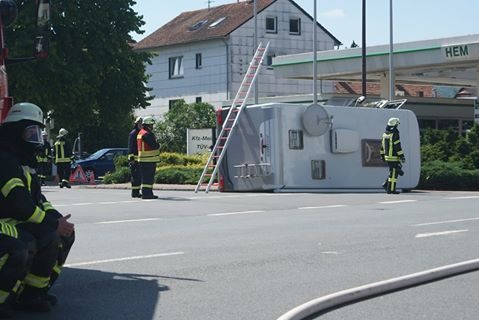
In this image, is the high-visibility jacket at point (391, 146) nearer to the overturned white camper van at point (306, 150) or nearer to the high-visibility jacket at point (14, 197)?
the overturned white camper van at point (306, 150)

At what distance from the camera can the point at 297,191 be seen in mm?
23188

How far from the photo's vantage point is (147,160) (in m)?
20.3

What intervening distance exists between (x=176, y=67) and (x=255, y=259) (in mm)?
56168

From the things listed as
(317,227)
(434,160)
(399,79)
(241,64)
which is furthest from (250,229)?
(241,64)

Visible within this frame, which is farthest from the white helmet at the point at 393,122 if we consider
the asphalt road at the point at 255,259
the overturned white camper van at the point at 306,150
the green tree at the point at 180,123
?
the green tree at the point at 180,123

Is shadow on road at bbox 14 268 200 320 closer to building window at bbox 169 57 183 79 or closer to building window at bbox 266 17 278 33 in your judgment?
building window at bbox 266 17 278 33

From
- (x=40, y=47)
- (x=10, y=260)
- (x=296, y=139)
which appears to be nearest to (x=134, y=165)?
(x=296, y=139)

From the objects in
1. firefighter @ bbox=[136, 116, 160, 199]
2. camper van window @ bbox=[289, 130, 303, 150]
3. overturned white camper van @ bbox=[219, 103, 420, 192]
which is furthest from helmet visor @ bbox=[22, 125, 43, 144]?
camper van window @ bbox=[289, 130, 303, 150]

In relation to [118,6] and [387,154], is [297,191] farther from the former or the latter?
[118,6]

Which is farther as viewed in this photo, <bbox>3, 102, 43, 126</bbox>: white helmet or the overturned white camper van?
the overturned white camper van

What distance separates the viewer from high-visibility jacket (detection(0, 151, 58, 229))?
6262mm

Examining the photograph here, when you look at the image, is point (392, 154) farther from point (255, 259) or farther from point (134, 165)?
point (255, 259)

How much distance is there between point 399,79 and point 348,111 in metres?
23.2

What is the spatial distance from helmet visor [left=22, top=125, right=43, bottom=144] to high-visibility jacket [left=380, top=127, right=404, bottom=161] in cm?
1681
